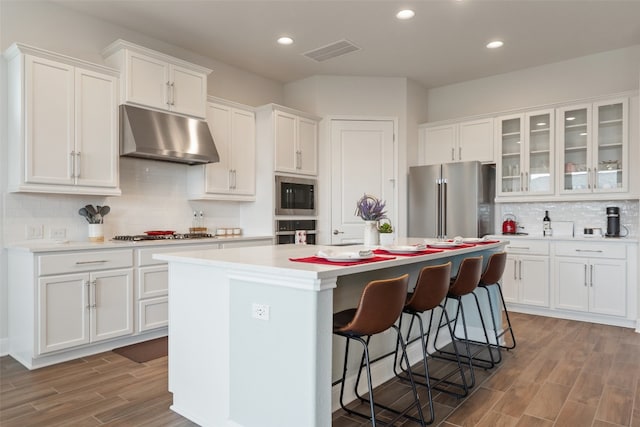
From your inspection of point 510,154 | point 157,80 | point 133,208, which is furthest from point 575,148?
point 133,208

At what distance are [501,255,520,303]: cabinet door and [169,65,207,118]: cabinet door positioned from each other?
3.88 metres

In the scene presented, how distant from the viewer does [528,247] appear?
4.84 meters

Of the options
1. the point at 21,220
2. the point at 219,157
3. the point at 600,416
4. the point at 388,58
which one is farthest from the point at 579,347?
the point at 21,220

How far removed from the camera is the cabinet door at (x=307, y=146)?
17.3 ft

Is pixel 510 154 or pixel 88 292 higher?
pixel 510 154

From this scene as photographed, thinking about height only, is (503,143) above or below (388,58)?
below

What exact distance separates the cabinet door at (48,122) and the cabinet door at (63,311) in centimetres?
81

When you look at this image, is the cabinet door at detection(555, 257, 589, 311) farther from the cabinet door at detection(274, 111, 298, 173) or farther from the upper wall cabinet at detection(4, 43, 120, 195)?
the upper wall cabinet at detection(4, 43, 120, 195)

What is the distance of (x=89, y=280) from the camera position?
130 inches

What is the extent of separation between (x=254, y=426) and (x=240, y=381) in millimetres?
217

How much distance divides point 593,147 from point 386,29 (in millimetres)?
2633

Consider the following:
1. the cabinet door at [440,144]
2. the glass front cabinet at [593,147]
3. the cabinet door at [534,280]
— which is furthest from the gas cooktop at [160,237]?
the glass front cabinet at [593,147]

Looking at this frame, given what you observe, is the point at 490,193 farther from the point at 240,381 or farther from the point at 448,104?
the point at 240,381

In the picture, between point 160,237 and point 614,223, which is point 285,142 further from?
point 614,223
